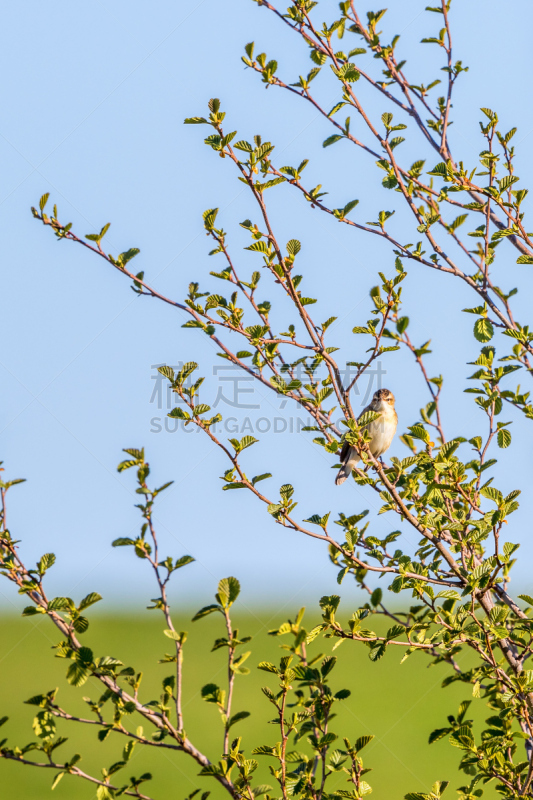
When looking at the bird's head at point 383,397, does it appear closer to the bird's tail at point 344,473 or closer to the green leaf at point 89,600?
the bird's tail at point 344,473

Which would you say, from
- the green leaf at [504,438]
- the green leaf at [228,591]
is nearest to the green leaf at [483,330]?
the green leaf at [504,438]

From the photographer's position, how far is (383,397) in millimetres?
7566

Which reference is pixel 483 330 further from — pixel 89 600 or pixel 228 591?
pixel 89 600

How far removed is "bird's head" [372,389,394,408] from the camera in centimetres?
755

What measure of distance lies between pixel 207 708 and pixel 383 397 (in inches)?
263

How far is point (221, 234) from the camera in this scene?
125 inches

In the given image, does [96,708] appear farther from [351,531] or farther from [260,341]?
[260,341]

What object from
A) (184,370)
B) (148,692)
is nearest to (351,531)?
(184,370)

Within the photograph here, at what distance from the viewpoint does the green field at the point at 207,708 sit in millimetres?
9156

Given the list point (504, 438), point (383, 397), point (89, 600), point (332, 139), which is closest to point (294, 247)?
point (332, 139)

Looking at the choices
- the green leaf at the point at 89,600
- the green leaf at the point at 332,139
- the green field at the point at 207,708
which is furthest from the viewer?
the green field at the point at 207,708

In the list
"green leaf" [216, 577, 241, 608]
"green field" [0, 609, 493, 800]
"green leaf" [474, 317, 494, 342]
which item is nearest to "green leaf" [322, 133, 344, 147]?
"green leaf" [474, 317, 494, 342]

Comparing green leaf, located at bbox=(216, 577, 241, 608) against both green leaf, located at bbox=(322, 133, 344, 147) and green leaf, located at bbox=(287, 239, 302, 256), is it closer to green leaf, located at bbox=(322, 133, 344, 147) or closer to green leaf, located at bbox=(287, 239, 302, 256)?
green leaf, located at bbox=(287, 239, 302, 256)

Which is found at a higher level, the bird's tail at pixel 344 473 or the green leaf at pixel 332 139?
the bird's tail at pixel 344 473
